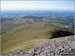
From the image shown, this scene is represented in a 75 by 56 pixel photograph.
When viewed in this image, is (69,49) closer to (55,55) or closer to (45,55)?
(55,55)

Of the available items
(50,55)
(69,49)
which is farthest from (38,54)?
(69,49)

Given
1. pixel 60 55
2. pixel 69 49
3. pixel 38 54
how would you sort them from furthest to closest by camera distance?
pixel 38 54 → pixel 69 49 → pixel 60 55

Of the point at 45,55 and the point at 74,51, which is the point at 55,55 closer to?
the point at 45,55

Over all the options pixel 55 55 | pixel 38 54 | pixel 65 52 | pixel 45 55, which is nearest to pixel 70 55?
pixel 65 52

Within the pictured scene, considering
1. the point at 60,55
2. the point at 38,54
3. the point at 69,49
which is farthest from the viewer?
the point at 38,54

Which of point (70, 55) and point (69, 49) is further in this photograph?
point (69, 49)

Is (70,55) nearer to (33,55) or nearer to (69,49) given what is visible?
(69,49)

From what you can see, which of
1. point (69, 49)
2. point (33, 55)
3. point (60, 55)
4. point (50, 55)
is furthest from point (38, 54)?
point (69, 49)

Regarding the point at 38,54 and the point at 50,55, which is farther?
the point at 38,54
